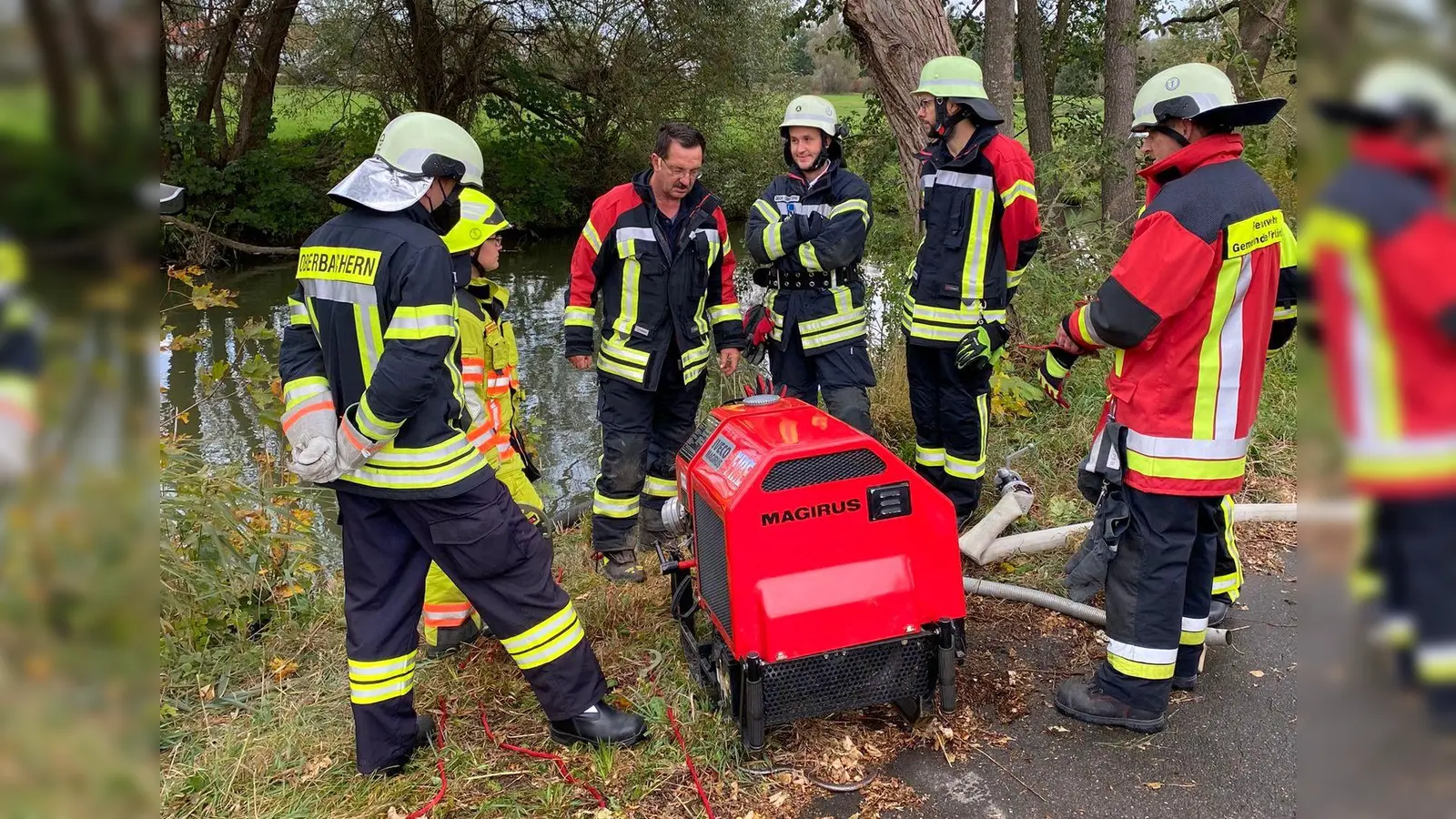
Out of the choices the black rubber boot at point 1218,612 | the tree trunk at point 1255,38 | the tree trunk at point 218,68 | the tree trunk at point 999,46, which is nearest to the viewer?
the black rubber boot at point 1218,612

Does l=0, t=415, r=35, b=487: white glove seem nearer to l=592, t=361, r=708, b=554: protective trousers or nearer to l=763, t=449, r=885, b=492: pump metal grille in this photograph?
l=763, t=449, r=885, b=492: pump metal grille

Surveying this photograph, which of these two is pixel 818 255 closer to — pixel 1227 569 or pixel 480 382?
pixel 480 382

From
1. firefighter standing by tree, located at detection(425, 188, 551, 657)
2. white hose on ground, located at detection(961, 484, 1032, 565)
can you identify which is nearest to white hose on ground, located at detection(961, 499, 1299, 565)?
white hose on ground, located at detection(961, 484, 1032, 565)

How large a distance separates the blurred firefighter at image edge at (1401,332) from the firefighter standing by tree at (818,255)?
163 inches

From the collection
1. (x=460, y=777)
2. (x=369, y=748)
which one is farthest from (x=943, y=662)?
(x=369, y=748)

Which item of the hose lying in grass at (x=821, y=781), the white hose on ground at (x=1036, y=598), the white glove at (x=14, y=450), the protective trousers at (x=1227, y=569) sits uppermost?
the white glove at (x=14, y=450)

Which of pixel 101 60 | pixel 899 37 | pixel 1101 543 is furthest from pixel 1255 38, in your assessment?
pixel 101 60

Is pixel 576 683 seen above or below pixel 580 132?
below

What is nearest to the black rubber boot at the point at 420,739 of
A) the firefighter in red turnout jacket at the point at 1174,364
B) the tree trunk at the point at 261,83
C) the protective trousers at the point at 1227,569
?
the firefighter in red turnout jacket at the point at 1174,364

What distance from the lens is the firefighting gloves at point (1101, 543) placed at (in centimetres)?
308

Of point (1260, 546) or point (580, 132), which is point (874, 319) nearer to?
point (1260, 546)

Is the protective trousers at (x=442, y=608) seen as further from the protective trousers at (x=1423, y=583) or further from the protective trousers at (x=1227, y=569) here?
the protective trousers at (x=1423, y=583)

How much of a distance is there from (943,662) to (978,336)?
1.90 metres

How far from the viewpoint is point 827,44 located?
12047mm
